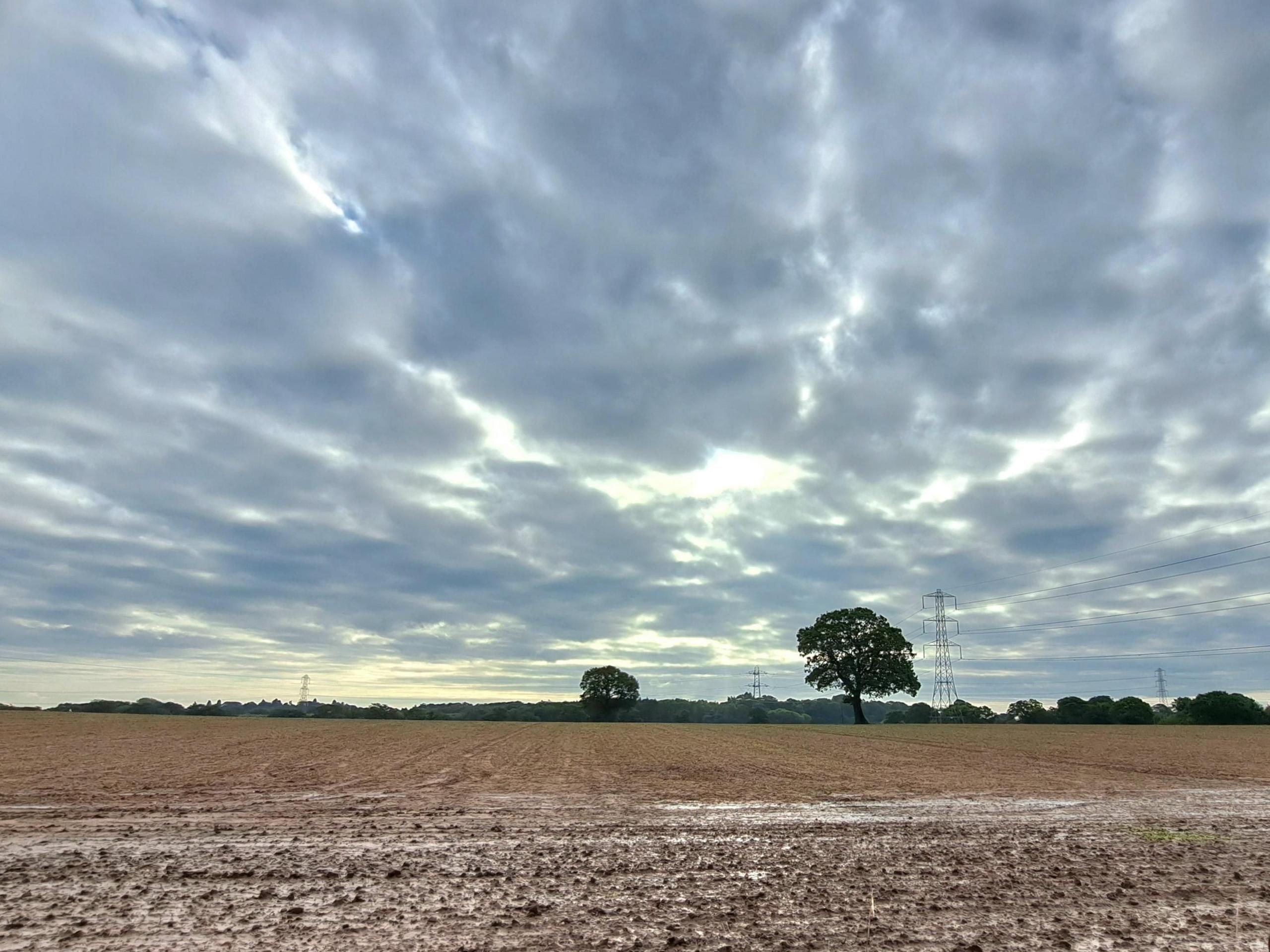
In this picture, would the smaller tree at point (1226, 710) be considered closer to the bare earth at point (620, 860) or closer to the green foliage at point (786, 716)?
the green foliage at point (786, 716)

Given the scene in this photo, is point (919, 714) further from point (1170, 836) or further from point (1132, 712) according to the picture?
point (1170, 836)

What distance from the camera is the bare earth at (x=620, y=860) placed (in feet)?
23.0

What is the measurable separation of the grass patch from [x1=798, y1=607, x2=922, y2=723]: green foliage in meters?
85.2

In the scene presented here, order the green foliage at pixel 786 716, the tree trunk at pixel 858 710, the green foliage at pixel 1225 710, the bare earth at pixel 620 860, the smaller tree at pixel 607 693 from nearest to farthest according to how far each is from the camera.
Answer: the bare earth at pixel 620 860, the tree trunk at pixel 858 710, the green foliage at pixel 1225 710, the green foliage at pixel 786 716, the smaller tree at pixel 607 693

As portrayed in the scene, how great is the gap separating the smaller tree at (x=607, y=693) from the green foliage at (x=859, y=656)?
195ft

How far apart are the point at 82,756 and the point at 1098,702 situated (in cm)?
14965

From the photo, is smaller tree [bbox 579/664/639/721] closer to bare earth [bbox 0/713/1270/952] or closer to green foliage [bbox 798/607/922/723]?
green foliage [bbox 798/607/922/723]

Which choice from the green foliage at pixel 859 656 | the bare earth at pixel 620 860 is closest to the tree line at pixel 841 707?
the green foliage at pixel 859 656

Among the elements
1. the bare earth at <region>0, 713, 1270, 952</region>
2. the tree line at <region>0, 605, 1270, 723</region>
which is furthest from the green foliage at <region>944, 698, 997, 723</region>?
the bare earth at <region>0, 713, 1270, 952</region>

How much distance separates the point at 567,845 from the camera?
1115 centimetres

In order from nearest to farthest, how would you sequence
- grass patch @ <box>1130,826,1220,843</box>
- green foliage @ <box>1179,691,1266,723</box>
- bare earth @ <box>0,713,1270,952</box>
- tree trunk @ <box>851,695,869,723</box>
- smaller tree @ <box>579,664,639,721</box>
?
bare earth @ <box>0,713,1270,952</box> < grass patch @ <box>1130,826,1220,843</box> < tree trunk @ <box>851,695,869,723</box> < green foliage @ <box>1179,691,1266,723</box> < smaller tree @ <box>579,664,639,721</box>

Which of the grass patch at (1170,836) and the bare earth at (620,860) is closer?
the bare earth at (620,860)

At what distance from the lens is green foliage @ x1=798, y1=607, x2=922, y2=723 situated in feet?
307

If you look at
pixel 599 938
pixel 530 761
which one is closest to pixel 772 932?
pixel 599 938
